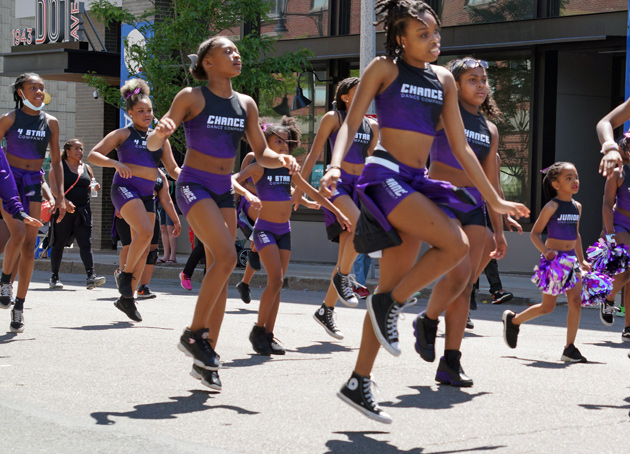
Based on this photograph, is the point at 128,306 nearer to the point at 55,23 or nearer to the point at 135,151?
the point at 135,151

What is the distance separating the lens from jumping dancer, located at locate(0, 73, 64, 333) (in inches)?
348

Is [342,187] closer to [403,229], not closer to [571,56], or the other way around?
[403,229]

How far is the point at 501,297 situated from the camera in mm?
12898

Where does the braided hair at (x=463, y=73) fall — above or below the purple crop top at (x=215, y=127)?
above

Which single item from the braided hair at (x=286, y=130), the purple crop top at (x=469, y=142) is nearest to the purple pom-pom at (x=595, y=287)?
the purple crop top at (x=469, y=142)

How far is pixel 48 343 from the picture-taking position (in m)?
7.95

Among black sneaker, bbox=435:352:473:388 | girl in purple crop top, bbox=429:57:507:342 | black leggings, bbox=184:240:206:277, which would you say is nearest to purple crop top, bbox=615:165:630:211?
girl in purple crop top, bbox=429:57:507:342

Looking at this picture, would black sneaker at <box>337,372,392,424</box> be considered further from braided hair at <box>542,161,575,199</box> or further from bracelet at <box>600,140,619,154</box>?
braided hair at <box>542,161,575,199</box>

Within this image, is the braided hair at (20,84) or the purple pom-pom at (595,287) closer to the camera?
the purple pom-pom at (595,287)

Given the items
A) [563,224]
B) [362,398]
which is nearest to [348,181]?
[563,224]

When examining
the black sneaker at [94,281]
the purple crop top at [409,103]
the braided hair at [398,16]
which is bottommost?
the black sneaker at [94,281]

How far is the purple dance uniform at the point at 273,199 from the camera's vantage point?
315 inches

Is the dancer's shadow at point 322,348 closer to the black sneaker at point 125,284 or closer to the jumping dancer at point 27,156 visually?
the black sneaker at point 125,284

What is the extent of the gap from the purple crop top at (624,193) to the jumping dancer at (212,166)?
421 centimetres
